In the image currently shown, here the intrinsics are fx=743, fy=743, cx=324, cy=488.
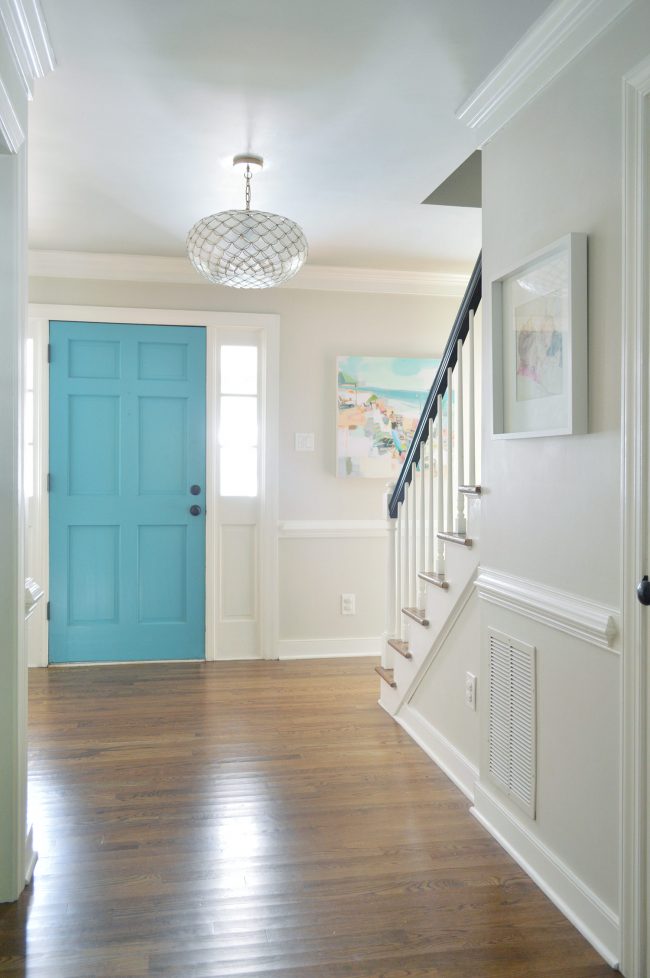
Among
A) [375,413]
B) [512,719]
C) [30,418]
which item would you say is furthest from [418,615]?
[30,418]

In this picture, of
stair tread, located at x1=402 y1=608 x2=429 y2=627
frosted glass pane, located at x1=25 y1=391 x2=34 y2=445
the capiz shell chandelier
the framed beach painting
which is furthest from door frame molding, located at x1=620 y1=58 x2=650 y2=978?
frosted glass pane, located at x1=25 y1=391 x2=34 y2=445

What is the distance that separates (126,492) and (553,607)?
3.10m

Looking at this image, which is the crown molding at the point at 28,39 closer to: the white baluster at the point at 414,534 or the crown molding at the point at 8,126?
the crown molding at the point at 8,126

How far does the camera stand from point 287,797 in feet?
8.93

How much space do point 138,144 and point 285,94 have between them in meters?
0.71

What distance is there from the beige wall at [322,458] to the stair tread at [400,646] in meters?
1.11

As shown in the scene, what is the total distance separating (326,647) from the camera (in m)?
4.78

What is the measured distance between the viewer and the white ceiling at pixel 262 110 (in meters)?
2.10

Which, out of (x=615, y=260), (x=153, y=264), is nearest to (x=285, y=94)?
(x=615, y=260)

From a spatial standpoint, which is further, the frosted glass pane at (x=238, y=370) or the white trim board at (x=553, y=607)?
the frosted glass pane at (x=238, y=370)

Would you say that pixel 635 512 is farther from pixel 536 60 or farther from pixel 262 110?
pixel 262 110

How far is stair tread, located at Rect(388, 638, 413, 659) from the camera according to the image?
3.37m

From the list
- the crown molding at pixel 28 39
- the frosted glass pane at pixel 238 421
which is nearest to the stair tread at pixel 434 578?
the frosted glass pane at pixel 238 421

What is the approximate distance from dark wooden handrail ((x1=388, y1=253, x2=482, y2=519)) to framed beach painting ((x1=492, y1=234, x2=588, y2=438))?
0.33 meters
